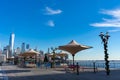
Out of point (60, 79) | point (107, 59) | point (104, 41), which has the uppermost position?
point (104, 41)

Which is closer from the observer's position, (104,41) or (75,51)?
(104,41)

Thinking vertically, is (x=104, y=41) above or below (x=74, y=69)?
above

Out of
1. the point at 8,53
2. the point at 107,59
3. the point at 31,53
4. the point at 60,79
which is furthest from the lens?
the point at 8,53

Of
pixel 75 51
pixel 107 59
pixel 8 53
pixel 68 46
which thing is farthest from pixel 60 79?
pixel 8 53

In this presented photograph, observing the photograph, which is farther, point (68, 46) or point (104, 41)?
point (68, 46)

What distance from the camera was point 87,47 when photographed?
25266 millimetres

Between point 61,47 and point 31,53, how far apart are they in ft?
45.4

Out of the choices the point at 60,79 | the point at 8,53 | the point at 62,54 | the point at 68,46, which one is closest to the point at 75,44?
the point at 68,46

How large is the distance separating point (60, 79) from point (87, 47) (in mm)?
10408

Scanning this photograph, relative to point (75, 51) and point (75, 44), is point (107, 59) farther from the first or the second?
point (75, 51)

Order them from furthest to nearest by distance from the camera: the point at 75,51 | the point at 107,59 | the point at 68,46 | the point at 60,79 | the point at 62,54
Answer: the point at 62,54, the point at 75,51, the point at 68,46, the point at 107,59, the point at 60,79

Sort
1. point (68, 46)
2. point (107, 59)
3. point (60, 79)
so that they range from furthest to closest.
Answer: point (68, 46), point (107, 59), point (60, 79)

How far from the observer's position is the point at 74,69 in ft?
85.1

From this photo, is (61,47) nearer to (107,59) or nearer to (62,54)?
(107,59)
